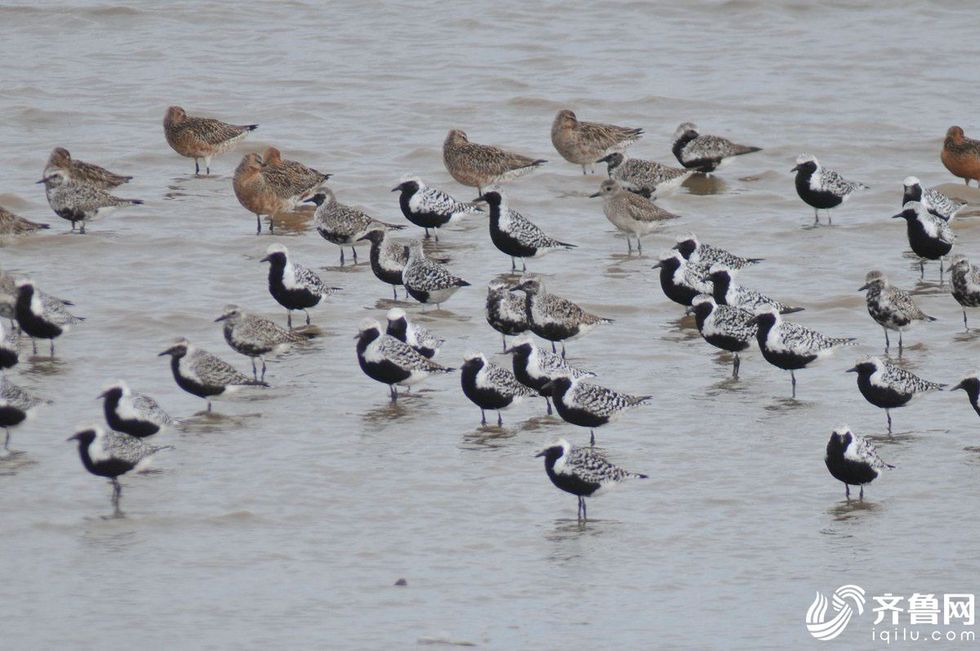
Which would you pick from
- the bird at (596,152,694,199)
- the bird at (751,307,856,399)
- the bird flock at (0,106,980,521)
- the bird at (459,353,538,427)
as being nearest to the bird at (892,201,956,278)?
the bird flock at (0,106,980,521)

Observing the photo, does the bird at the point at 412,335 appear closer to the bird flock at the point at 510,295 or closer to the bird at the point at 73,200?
the bird flock at the point at 510,295

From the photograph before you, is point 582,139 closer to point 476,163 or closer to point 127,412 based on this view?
point 476,163

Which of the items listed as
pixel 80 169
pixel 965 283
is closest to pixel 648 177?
pixel 965 283

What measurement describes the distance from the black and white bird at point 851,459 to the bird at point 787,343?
2.66m

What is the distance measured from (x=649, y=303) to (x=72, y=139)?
1050cm

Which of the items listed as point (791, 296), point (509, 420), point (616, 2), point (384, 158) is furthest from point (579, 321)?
point (616, 2)

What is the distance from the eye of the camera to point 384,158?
24.1m

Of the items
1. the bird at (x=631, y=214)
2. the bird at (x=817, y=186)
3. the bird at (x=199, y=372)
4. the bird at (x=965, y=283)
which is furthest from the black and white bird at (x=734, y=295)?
the bird at (x=199, y=372)

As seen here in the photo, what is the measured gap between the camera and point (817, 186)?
21.0 m

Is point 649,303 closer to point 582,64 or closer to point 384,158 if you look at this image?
point 384,158

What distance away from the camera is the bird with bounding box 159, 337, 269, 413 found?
46.1 feet

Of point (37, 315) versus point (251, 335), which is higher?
point (37, 315)

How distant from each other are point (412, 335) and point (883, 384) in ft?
14.2

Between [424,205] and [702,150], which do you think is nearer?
[424,205]
